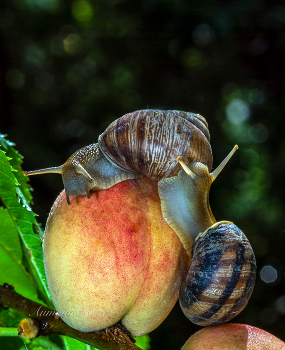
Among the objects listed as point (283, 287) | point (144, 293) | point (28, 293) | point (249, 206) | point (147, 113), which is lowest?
point (283, 287)

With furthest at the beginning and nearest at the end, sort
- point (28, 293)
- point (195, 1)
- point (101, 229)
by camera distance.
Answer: point (195, 1), point (28, 293), point (101, 229)

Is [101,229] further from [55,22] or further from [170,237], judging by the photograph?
[55,22]

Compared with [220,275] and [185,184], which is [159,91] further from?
[220,275]

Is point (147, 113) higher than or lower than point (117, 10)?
lower

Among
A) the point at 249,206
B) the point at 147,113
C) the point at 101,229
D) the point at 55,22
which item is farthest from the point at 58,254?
the point at 55,22

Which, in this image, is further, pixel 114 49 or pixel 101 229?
pixel 114 49

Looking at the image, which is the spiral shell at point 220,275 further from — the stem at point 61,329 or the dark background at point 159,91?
the dark background at point 159,91
